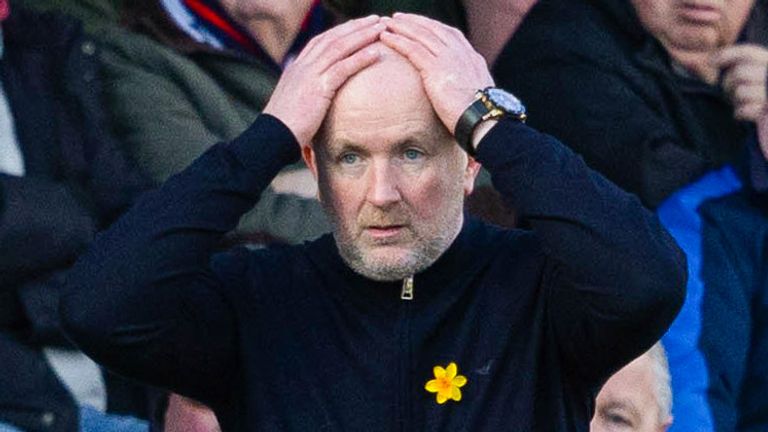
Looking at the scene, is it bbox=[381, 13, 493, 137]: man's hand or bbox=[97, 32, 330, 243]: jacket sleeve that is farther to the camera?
bbox=[97, 32, 330, 243]: jacket sleeve

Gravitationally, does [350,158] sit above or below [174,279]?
above

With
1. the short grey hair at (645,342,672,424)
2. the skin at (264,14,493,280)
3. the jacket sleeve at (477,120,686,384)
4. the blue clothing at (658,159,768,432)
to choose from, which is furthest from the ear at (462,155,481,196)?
the blue clothing at (658,159,768,432)

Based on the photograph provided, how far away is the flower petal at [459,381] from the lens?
377cm

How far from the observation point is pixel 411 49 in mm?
3873

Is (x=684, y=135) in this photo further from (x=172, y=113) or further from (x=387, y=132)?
(x=387, y=132)

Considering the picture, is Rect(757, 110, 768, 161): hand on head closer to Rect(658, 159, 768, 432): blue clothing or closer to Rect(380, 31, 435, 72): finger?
Rect(658, 159, 768, 432): blue clothing

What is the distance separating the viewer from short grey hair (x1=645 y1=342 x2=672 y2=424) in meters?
5.27

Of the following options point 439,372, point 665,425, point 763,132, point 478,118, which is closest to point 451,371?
point 439,372

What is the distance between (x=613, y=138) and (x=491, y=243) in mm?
1728

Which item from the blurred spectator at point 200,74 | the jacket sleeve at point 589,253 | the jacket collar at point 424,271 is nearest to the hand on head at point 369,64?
the jacket sleeve at point 589,253

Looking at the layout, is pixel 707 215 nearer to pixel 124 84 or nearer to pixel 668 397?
pixel 668 397

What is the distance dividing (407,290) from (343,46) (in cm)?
43

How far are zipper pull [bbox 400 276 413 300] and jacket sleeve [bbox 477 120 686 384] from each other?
0.72 ft

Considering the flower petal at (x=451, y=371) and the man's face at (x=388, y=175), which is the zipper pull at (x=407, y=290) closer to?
the man's face at (x=388, y=175)
